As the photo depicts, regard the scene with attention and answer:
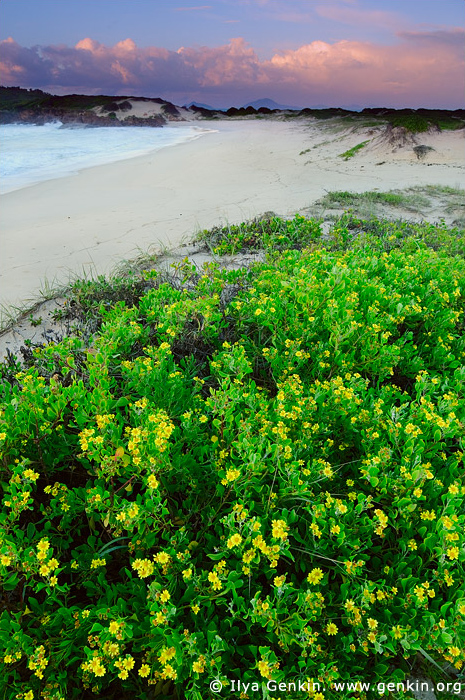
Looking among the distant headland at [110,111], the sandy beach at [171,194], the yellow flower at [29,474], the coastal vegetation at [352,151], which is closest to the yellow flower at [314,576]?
the yellow flower at [29,474]

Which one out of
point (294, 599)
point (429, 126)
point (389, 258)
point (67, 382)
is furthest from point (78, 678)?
point (429, 126)

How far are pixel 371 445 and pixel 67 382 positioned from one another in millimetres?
2079

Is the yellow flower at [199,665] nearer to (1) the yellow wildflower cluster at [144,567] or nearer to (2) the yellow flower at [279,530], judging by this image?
→ (1) the yellow wildflower cluster at [144,567]

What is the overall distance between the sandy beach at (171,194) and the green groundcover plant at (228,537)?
3.57 metres

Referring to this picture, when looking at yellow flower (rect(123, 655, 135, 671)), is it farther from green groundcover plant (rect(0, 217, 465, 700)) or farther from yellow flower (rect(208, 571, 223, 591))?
yellow flower (rect(208, 571, 223, 591))

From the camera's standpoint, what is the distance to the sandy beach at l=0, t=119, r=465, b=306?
6406mm

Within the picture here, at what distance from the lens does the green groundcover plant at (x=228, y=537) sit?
1543 mm

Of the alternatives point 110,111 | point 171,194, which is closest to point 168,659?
point 171,194

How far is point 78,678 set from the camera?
161 cm

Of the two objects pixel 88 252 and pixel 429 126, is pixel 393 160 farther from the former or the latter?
pixel 88 252

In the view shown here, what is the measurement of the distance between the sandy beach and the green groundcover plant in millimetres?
3573

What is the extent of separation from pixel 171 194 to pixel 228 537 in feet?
31.6

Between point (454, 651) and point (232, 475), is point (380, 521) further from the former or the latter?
point (232, 475)

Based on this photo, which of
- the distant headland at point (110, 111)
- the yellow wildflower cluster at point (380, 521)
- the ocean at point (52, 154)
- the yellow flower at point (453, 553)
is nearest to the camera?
the yellow flower at point (453, 553)
